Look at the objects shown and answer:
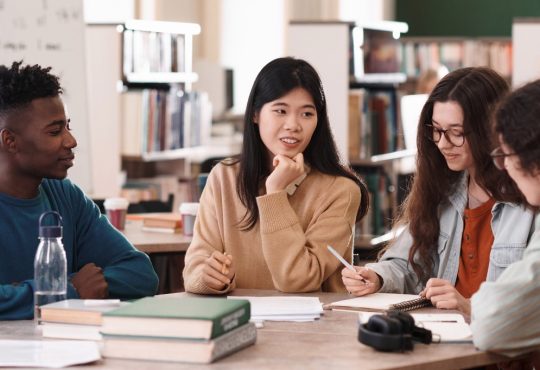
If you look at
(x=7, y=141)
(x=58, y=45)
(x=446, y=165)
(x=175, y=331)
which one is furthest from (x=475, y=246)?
(x=58, y=45)

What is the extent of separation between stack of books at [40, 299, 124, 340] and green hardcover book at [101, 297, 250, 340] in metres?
0.12

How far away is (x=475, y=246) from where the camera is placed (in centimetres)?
277

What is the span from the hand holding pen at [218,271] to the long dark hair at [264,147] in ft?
0.78

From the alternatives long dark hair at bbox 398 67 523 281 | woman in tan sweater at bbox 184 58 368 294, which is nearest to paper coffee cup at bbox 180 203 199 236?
woman in tan sweater at bbox 184 58 368 294

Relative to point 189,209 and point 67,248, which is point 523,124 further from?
point 189,209

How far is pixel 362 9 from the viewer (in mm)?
10703

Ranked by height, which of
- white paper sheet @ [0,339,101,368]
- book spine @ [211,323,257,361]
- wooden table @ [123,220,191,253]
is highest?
book spine @ [211,323,257,361]

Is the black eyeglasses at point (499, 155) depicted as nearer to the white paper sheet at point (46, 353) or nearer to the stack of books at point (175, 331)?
the stack of books at point (175, 331)

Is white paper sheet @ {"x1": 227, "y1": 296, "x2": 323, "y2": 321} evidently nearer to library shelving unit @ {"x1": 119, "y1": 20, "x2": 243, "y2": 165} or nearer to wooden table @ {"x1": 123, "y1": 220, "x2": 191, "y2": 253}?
wooden table @ {"x1": 123, "y1": 220, "x2": 191, "y2": 253}

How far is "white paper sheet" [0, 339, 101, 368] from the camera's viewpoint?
1887 millimetres

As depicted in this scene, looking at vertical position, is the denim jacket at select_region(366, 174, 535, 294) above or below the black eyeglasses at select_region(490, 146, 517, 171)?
below

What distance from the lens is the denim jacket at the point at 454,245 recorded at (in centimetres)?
261

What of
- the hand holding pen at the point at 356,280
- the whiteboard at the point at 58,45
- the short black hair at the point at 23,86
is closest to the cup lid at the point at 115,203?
the whiteboard at the point at 58,45

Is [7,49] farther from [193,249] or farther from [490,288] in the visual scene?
[490,288]
